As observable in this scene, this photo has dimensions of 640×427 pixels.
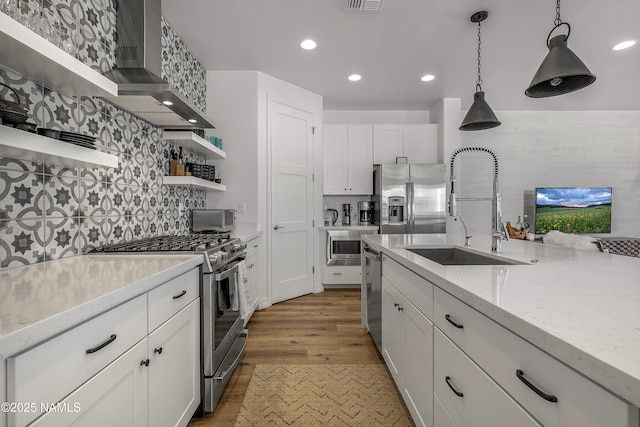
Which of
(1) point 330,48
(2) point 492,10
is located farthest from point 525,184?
(1) point 330,48

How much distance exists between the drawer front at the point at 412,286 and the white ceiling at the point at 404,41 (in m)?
2.12

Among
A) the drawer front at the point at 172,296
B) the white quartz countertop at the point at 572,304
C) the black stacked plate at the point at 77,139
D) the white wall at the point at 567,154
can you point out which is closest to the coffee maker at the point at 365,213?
the white wall at the point at 567,154

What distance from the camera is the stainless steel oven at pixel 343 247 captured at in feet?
14.5

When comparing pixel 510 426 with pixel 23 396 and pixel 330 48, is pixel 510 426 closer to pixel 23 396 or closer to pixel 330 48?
pixel 23 396

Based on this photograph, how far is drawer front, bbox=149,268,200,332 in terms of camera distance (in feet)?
4.04

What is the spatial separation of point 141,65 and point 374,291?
230 cm

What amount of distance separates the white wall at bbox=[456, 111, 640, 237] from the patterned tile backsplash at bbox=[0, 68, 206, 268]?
486cm

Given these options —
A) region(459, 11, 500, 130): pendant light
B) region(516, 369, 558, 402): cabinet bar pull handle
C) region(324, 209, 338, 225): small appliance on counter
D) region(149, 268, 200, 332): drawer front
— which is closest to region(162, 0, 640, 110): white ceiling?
region(459, 11, 500, 130): pendant light

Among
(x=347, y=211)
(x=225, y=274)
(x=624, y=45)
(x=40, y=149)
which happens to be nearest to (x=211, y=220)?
(x=225, y=274)

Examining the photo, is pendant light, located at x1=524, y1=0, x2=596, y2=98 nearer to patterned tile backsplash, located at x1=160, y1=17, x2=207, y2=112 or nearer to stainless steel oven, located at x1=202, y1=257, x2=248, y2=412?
stainless steel oven, located at x1=202, y1=257, x2=248, y2=412

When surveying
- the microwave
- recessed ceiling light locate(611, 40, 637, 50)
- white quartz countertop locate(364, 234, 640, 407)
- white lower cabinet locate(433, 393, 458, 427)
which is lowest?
white lower cabinet locate(433, 393, 458, 427)

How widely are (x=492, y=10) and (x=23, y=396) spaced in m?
3.49

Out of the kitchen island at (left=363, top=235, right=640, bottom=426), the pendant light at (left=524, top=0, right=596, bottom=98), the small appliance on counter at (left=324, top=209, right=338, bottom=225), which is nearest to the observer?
the kitchen island at (left=363, top=235, right=640, bottom=426)

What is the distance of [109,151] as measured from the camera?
198 cm
